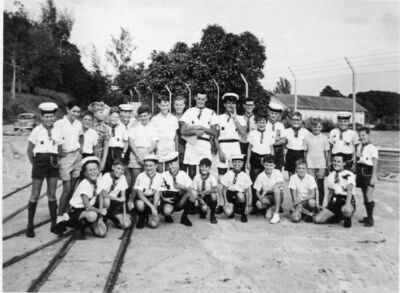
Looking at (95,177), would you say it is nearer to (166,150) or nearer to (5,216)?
(166,150)

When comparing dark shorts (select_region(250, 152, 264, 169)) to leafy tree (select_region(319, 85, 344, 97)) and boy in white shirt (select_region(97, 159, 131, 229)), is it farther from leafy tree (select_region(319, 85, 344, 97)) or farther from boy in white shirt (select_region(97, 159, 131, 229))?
leafy tree (select_region(319, 85, 344, 97))

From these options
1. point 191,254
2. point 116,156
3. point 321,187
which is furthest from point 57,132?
point 321,187

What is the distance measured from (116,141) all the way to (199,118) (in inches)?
49.8

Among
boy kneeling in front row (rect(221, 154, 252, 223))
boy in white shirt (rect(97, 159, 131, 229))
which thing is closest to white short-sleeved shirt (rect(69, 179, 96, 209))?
boy in white shirt (rect(97, 159, 131, 229))

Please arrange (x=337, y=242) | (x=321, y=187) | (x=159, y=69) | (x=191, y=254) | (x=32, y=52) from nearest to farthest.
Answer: (x=191, y=254) → (x=337, y=242) → (x=321, y=187) → (x=32, y=52) → (x=159, y=69)

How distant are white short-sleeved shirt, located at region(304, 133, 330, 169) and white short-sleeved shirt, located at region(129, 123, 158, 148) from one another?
2441mm

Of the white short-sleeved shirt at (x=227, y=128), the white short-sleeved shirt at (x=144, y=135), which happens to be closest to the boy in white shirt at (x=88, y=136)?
the white short-sleeved shirt at (x=144, y=135)

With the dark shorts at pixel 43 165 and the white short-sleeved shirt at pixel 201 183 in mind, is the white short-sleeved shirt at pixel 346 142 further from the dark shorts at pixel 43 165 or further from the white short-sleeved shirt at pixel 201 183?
the dark shorts at pixel 43 165

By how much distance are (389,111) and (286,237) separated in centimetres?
6311

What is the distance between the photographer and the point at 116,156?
5.63m

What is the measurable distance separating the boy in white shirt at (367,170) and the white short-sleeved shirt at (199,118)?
217cm

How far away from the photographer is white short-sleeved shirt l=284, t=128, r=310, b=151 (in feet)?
19.8

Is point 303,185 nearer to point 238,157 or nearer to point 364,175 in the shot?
point 364,175

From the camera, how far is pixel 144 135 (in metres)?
5.48
